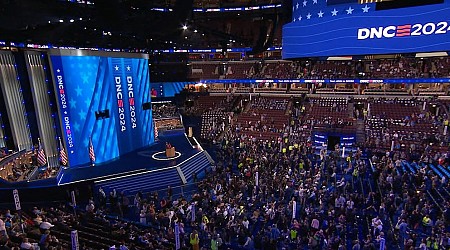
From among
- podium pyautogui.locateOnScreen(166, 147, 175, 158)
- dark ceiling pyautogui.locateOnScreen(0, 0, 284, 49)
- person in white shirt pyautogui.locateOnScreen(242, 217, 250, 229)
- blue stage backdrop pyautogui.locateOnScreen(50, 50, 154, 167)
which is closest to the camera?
dark ceiling pyautogui.locateOnScreen(0, 0, 284, 49)

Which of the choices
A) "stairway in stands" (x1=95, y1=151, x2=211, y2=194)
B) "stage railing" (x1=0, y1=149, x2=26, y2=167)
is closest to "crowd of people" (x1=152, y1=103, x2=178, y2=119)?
"stairway in stands" (x1=95, y1=151, x2=211, y2=194)

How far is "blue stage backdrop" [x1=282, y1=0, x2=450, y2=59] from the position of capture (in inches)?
152

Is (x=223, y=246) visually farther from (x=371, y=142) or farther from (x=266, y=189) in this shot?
(x=371, y=142)

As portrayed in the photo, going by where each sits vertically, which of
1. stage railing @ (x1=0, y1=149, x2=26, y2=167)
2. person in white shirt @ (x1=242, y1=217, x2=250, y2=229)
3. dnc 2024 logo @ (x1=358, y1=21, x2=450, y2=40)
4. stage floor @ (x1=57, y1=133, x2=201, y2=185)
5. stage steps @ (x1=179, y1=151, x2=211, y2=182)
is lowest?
stage steps @ (x1=179, y1=151, x2=211, y2=182)

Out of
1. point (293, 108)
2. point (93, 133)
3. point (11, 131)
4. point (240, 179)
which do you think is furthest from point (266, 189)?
point (293, 108)

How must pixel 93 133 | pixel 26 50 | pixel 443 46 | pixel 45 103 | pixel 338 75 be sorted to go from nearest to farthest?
pixel 443 46 < pixel 26 50 < pixel 45 103 < pixel 93 133 < pixel 338 75

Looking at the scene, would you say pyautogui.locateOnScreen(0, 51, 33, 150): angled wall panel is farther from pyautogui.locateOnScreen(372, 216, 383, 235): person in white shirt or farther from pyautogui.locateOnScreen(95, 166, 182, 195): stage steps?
pyautogui.locateOnScreen(372, 216, 383, 235): person in white shirt

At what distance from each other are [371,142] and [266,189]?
1304 centimetres

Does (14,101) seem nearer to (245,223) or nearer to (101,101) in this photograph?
(101,101)

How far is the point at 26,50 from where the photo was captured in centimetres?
1691

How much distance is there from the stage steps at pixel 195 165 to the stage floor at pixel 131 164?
44 cm

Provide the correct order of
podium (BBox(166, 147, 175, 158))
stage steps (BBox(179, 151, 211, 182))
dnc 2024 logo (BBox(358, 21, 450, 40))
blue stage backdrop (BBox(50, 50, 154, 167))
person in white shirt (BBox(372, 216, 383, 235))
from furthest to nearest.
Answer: podium (BBox(166, 147, 175, 158)), stage steps (BBox(179, 151, 211, 182)), blue stage backdrop (BBox(50, 50, 154, 167)), person in white shirt (BBox(372, 216, 383, 235)), dnc 2024 logo (BBox(358, 21, 450, 40))

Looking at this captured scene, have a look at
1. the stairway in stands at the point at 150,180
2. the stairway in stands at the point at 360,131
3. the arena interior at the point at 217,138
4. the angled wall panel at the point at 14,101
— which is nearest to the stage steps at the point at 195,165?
the stairway in stands at the point at 150,180

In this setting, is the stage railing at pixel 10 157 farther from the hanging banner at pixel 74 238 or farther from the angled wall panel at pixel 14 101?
the hanging banner at pixel 74 238
